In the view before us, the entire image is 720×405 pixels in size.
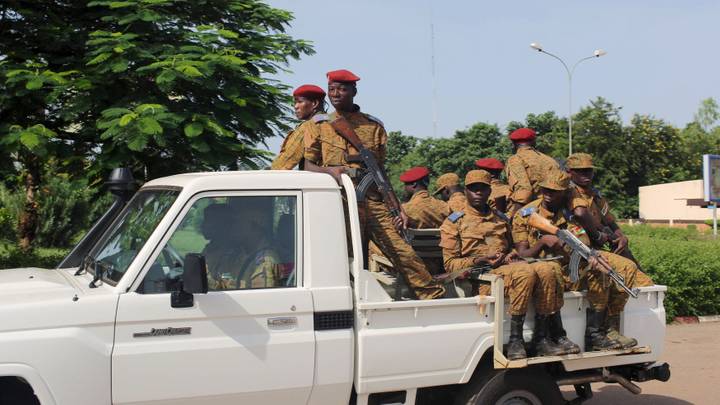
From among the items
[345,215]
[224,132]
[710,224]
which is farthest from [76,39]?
[710,224]

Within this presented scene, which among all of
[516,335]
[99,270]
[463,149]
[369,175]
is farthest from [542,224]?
[463,149]

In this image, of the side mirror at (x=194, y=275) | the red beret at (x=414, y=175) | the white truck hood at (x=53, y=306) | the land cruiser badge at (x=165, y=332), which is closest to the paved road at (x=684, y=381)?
the red beret at (x=414, y=175)

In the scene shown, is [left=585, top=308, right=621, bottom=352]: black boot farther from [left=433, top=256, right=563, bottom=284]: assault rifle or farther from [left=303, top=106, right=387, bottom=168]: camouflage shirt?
[left=303, top=106, right=387, bottom=168]: camouflage shirt

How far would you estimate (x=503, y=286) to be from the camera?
15.6ft

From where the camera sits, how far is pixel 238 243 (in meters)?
4.22

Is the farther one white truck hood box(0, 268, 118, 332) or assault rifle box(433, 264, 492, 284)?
assault rifle box(433, 264, 492, 284)

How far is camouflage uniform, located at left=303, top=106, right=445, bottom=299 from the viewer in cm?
491

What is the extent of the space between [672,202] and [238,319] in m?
51.7

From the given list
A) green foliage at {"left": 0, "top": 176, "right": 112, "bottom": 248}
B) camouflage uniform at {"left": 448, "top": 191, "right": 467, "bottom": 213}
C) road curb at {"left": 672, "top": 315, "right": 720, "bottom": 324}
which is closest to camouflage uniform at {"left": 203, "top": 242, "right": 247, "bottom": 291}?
camouflage uniform at {"left": 448, "top": 191, "right": 467, "bottom": 213}

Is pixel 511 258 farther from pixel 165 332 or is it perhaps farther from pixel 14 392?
pixel 14 392

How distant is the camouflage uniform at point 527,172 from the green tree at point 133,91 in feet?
12.4

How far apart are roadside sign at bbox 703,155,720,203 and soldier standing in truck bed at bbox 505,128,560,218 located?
21.6 metres

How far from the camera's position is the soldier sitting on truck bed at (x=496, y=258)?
4797 mm

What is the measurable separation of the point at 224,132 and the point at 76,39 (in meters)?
2.74
